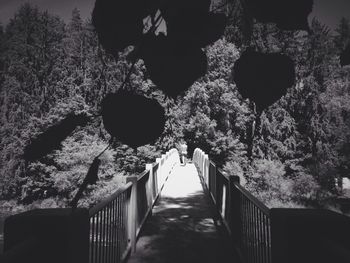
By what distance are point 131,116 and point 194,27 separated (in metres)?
0.25

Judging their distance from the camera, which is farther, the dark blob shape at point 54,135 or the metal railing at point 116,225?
the metal railing at point 116,225

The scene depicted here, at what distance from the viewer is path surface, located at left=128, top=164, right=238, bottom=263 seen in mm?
4183

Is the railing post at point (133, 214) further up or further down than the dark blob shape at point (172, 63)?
further down

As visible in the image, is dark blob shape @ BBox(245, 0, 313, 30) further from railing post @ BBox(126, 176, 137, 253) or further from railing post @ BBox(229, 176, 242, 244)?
railing post @ BBox(126, 176, 137, 253)

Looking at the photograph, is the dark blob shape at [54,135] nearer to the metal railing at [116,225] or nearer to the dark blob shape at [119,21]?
the dark blob shape at [119,21]

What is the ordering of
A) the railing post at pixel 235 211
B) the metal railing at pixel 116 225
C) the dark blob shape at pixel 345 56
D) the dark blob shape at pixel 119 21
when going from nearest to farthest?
the dark blob shape at pixel 119 21
the dark blob shape at pixel 345 56
the metal railing at pixel 116 225
the railing post at pixel 235 211

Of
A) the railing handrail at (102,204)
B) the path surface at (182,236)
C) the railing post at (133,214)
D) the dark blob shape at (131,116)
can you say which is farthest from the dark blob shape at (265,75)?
the railing post at (133,214)

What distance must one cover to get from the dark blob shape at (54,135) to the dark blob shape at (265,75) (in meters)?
0.37

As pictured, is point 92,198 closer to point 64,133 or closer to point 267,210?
point 267,210

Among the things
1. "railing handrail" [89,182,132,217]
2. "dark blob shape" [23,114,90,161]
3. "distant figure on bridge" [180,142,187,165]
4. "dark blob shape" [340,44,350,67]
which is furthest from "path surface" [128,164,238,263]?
"distant figure on bridge" [180,142,187,165]

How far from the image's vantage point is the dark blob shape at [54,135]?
0.55 metres

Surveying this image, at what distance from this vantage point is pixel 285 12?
0.58 m

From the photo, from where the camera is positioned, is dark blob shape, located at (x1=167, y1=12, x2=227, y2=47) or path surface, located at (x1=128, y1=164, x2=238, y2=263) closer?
dark blob shape, located at (x1=167, y1=12, x2=227, y2=47)

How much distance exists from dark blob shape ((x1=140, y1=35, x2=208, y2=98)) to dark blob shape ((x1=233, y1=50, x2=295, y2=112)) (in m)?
0.10
